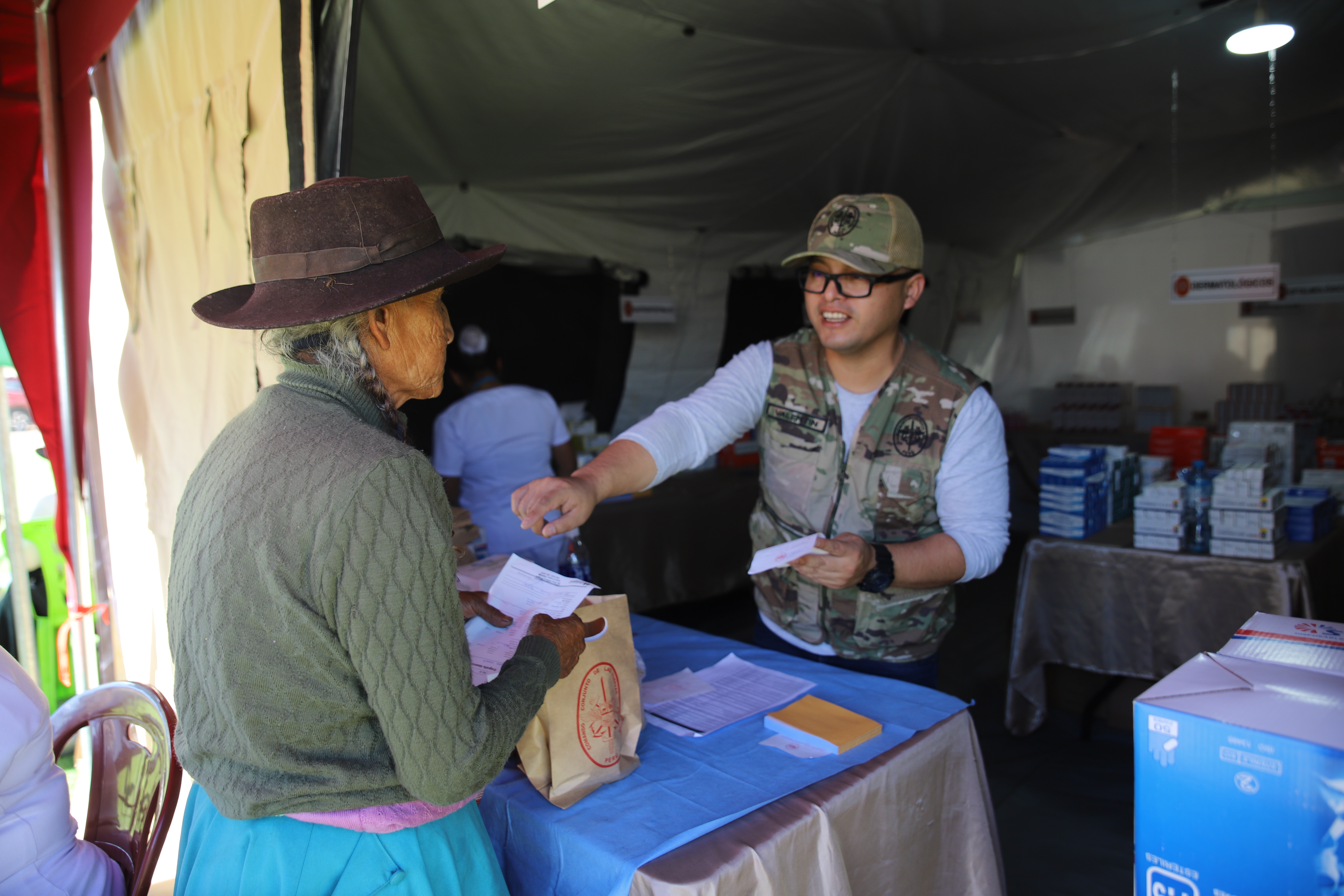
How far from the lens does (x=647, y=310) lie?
232 inches

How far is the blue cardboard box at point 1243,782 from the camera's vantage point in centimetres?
69

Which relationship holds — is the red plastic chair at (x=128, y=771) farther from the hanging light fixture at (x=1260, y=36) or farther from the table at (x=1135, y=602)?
the hanging light fixture at (x=1260, y=36)

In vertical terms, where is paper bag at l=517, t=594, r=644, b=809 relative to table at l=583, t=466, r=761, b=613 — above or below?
above

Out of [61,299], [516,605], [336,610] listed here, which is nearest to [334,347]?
[336,610]

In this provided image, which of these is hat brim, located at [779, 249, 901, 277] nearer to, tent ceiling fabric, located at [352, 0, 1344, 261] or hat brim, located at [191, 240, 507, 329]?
hat brim, located at [191, 240, 507, 329]

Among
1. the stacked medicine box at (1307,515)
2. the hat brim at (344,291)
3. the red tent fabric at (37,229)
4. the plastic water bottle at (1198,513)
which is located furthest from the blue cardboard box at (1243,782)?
the red tent fabric at (37,229)

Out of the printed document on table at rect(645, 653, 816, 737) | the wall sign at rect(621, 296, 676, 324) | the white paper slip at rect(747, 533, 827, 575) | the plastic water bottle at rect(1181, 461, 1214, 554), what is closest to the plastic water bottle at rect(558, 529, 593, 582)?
the printed document on table at rect(645, 653, 816, 737)

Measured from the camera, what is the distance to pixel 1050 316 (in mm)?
7824

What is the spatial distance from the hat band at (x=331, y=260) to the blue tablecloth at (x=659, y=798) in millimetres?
847

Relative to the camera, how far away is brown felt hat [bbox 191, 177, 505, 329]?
1033 mm

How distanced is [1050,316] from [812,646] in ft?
22.9

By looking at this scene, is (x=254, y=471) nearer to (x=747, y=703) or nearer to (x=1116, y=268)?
(x=747, y=703)

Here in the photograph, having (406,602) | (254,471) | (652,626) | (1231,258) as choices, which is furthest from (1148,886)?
(1231,258)

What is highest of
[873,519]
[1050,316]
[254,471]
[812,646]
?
[1050,316]
